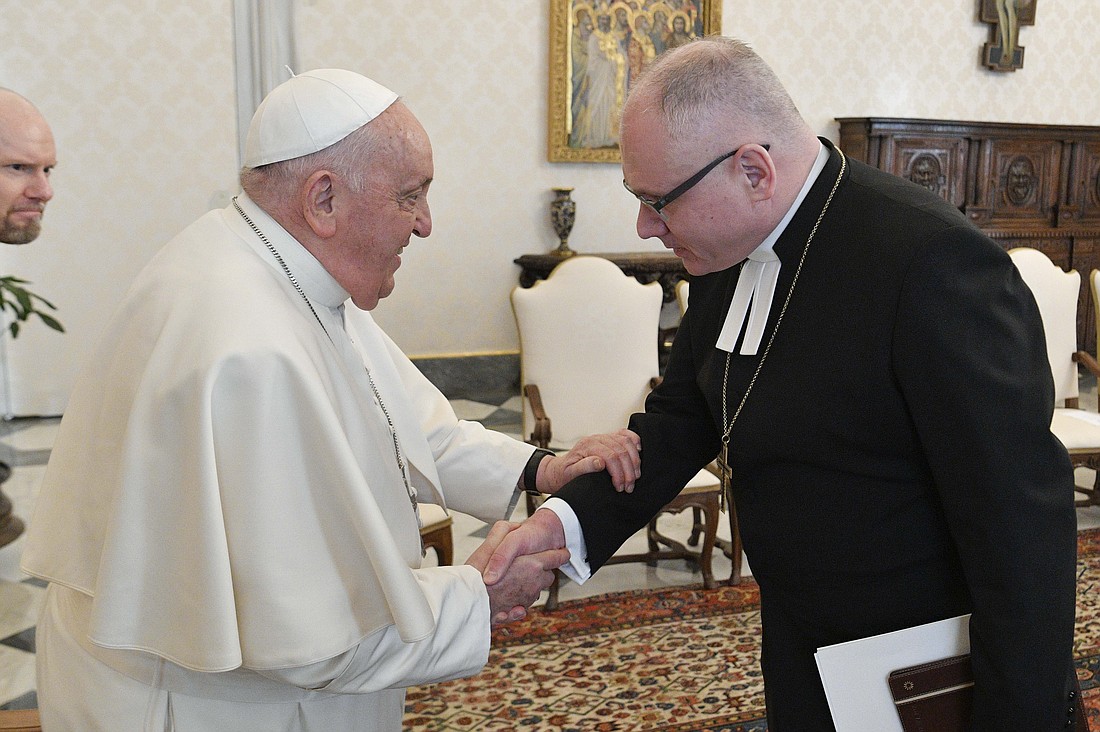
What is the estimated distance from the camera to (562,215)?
26.8ft

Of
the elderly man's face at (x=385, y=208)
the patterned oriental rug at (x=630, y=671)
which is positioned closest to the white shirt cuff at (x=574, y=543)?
the elderly man's face at (x=385, y=208)

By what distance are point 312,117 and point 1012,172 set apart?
340 inches

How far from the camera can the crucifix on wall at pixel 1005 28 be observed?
9312mm

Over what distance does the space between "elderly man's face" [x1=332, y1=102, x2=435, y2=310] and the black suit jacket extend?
64 cm

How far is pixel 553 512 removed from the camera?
2195 mm

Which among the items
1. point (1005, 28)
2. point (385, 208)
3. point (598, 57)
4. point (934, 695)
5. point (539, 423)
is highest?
point (1005, 28)

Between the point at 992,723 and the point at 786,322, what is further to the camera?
the point at 786,322

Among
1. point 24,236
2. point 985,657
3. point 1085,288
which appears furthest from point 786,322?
point 1085,288

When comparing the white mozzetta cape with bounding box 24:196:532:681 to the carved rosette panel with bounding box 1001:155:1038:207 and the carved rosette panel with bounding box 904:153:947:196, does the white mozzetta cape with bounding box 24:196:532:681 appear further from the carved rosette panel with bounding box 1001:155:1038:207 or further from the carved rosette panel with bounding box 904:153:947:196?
the carved rosette panel with bounding box 1001:155:1038:207

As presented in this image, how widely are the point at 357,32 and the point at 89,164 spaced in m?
2.20

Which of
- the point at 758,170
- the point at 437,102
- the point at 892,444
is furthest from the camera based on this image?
the point at 437,102

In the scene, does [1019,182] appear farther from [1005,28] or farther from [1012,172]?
[1005,28]

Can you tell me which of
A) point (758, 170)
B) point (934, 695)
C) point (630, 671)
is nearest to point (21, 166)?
point (758, 170)

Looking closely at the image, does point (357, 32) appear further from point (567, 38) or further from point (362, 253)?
point (362, 253)
